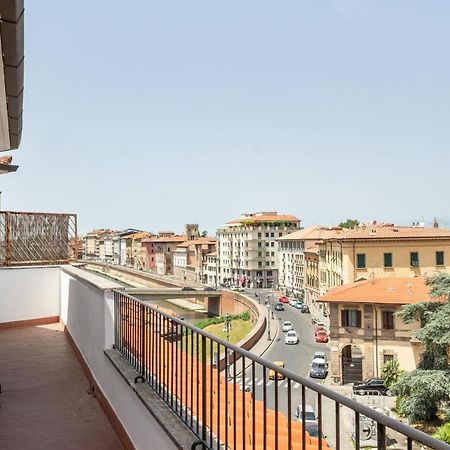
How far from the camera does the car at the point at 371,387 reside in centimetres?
3203

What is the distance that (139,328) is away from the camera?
4301 mm

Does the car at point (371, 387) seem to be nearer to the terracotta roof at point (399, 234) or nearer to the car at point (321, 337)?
the car at point (321, 337)

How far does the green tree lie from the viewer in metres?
32.3

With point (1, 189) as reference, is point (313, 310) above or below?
below

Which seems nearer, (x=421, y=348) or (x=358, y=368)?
(x=421, y=348)

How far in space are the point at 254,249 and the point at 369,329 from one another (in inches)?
2409

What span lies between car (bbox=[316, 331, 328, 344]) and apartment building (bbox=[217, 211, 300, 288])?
44.5 meters

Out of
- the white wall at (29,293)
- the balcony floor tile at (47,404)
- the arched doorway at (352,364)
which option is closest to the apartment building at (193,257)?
the arched doorway at (352,364)

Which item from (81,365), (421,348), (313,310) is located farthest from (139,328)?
(313,310)

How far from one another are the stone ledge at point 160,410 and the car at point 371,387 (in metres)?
31.1

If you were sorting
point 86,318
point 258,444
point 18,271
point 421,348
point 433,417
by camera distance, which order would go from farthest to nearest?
point 421,348, point 433,417, point 18,271, point 86,318, point 258,444

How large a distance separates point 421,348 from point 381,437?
3483 centimetres

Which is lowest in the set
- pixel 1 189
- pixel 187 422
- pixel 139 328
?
pixel 187 422

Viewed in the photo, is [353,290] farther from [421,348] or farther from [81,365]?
[81,365]
